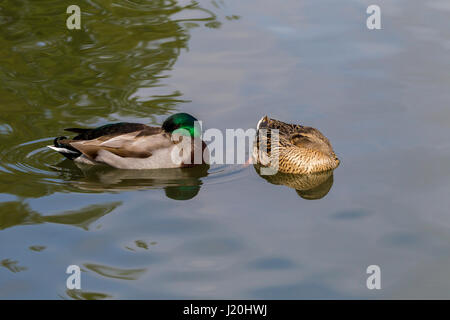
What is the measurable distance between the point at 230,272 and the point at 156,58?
5766mm

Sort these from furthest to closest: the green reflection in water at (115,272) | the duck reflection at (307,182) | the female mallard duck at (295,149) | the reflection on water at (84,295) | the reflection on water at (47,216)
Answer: the female mallard duck at (295,149), the duck reflection at (307,182), the reflection on water at (47,216), the green reflection in water at (115,272), the reflection on water at (84,295)

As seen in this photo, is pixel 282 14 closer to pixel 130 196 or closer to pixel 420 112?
pixel 420 112

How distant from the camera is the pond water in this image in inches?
261

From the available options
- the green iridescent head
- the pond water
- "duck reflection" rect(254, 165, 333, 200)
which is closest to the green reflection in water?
the pond water

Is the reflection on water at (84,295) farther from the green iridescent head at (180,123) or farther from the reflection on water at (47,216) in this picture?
the green iridescent head at (180,123)

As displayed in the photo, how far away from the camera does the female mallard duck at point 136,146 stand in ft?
29.4

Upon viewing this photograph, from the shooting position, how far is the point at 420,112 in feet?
32.2

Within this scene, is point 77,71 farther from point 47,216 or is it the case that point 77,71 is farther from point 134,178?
point 47,216

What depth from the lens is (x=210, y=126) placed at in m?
9.71

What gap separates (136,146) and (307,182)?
6.78ft

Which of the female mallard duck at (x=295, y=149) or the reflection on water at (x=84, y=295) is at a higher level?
the female mallard duck at (x=295, y=149)

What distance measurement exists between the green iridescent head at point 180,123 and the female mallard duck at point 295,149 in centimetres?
83

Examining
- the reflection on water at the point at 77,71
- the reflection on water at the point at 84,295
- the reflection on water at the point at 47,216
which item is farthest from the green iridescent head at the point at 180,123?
the reflection on water at the point at 84,295

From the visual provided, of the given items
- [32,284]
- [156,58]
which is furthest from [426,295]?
[156,58]
